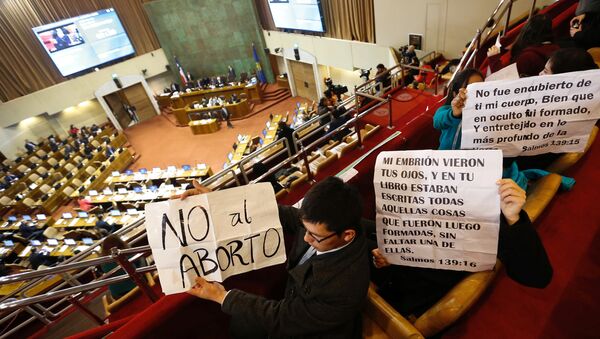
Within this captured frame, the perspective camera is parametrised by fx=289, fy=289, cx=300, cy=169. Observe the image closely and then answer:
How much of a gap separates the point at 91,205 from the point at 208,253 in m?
9.34

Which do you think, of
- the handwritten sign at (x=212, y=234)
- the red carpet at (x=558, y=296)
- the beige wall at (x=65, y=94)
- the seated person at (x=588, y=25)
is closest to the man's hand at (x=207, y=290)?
the handwritten sign at (x=212, y=234)

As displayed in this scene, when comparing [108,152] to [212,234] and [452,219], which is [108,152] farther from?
[452,219]

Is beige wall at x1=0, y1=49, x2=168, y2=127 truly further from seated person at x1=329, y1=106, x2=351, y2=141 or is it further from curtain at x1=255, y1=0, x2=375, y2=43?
seated person at x1=329, y1=106, x2=351, y2=141

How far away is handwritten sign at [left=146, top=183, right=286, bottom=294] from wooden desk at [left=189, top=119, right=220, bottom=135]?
11.8 m

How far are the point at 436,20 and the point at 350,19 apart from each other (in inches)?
134

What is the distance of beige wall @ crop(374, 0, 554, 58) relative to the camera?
6789mm

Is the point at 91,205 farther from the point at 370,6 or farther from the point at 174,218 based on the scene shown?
the point at 370,6

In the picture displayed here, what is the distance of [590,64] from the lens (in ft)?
6.42

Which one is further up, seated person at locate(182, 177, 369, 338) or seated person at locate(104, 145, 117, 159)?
seated person at locate(182, 177, 369, 338)

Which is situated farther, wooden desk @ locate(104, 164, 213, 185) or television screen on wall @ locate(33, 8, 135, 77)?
television screen on wall @ locate(33, 8, 135, 77)

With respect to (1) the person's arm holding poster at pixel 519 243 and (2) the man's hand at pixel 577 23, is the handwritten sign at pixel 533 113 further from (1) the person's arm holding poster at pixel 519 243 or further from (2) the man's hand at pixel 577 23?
(2) the man's hand at pixel 577 23

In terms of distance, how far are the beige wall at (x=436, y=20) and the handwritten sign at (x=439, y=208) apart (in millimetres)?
7386

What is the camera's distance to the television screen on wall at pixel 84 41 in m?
12.7

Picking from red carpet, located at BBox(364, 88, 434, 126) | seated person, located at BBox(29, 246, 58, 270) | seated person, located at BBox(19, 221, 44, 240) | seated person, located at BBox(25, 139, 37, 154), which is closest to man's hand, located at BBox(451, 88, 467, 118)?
red carpet, located at BBox(364, 88, 434, 126)
